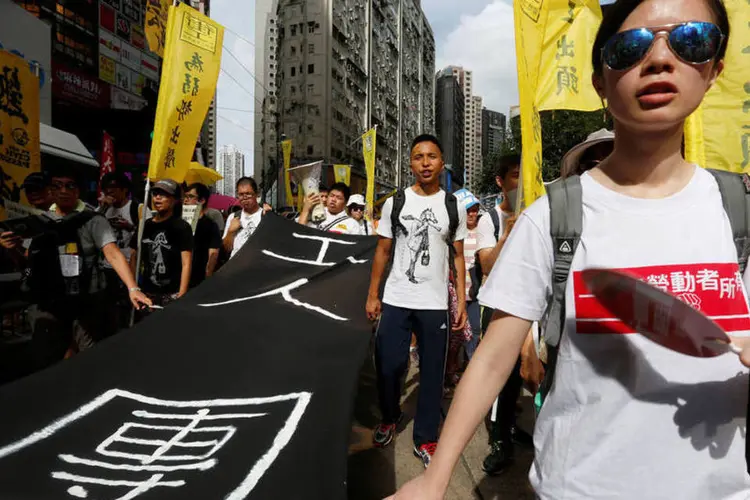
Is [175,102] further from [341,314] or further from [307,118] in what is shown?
[307,118]

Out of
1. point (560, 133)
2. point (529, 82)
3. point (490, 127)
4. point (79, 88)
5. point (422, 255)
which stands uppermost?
point (490, 127)

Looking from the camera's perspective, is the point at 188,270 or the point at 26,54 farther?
the point at 26,54

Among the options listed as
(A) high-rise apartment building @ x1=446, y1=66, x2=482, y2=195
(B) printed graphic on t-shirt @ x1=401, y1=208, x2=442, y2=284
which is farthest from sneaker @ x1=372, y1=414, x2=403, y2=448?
(A) high-rise apartment building @ x1=446, y1=66, x2=482, y2=195

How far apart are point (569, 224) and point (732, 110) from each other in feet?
8.81

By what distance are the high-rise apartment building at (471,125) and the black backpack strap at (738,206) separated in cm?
14180

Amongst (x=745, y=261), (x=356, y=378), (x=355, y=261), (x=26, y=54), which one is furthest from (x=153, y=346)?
(x=26, y=54)

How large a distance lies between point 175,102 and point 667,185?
4814mm

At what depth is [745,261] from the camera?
3.38ft

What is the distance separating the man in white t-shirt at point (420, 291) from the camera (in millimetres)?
3322

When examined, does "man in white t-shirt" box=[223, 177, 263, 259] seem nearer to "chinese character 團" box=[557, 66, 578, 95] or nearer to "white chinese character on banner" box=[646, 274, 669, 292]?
"chinese character 團" box=[557, 66, 578, 95]

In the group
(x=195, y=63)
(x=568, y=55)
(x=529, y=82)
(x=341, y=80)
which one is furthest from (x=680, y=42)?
(x=341, y=80)

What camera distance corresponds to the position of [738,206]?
105 centimetres

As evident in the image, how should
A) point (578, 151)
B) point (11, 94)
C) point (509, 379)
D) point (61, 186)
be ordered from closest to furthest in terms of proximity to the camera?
point (578, 151)
point (509, 379)
point (61, 186)
point (11, 94)

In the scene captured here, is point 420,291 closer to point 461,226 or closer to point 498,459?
point 461,226
